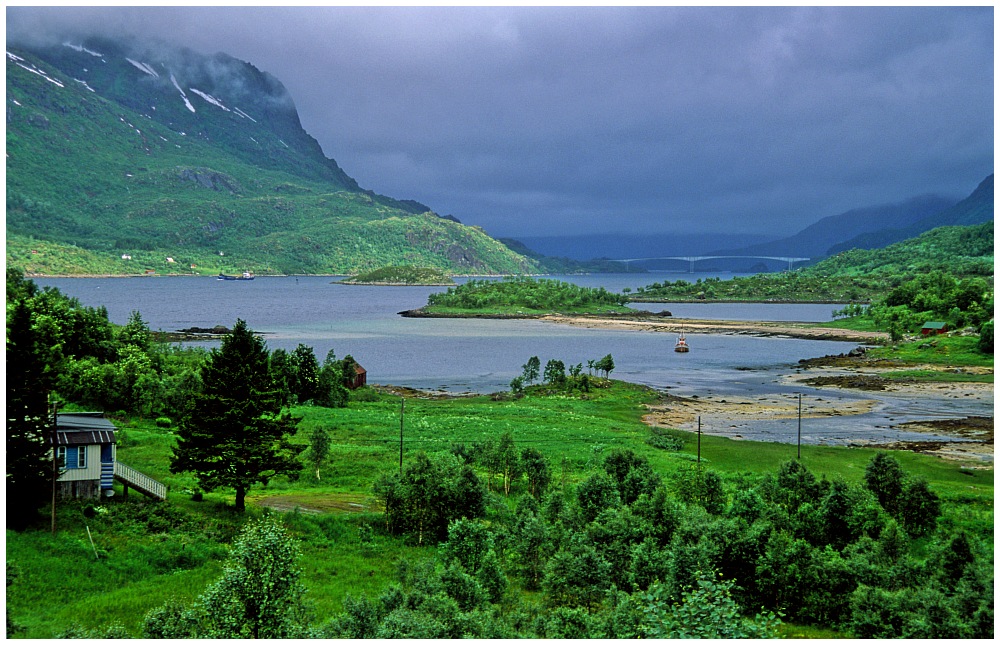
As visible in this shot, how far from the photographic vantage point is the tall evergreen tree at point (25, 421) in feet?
83.6

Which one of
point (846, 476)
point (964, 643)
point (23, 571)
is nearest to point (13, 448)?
point (23, 571)

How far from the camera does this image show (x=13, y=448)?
2538 cm

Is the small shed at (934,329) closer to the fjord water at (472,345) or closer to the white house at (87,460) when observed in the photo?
the fjord water at (472,345)

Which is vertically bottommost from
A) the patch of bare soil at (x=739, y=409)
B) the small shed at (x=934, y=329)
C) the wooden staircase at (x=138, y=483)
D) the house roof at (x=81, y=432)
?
the patch of bare soil at (x=739, y=409)

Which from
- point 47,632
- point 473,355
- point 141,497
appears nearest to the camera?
point 47,632

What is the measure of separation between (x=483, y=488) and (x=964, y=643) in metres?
20.8

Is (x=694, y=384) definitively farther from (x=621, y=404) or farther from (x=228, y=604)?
(x=228, y=604)

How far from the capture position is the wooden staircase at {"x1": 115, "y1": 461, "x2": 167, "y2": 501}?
3000 cm

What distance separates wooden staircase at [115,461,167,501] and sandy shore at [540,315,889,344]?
126m

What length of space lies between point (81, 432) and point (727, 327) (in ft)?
500

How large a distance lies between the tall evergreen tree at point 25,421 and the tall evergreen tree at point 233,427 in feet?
17.5

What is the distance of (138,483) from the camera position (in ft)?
99.8

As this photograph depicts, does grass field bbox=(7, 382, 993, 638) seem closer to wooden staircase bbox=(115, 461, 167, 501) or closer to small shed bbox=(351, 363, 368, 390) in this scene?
wooden staircase bbox=(115, 461, 167, 501)

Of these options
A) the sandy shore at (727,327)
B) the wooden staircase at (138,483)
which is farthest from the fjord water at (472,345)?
the wooden staircase at (138,483)
